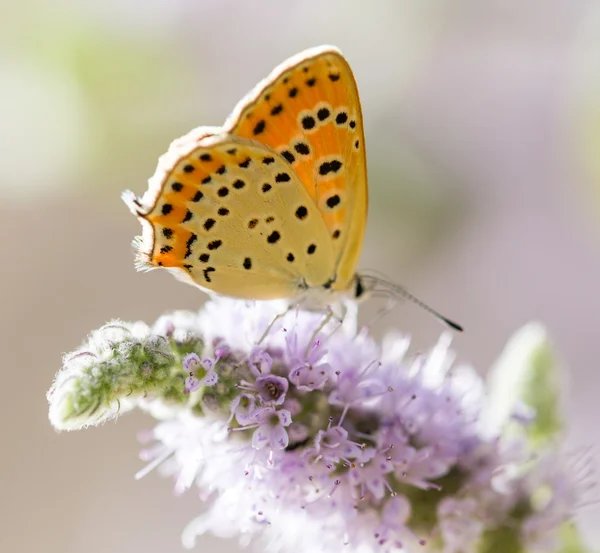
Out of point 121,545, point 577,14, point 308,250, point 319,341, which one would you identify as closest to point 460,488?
point 319,341

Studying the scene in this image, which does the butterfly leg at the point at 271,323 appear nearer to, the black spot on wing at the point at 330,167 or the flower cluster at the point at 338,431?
the flower cluster at the point at 338,431

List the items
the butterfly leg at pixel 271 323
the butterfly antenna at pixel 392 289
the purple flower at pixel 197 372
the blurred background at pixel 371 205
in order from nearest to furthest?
the purple flower at pixel 197 372, the butterfly leg at pixel 271 323, the butterfly antenna at pixel 392 289, the blurred background at pixel 371 205

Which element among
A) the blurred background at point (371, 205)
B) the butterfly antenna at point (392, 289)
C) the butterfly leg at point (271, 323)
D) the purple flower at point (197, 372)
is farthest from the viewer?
the blurred background at point (371, 205)

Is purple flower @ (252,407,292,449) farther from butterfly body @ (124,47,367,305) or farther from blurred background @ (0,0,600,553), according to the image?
blurred background @ (0,0,600,553)

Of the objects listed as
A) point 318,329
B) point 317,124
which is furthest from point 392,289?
point 317,124

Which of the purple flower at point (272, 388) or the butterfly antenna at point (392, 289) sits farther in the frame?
the butterfly antenna at point (392, 289)

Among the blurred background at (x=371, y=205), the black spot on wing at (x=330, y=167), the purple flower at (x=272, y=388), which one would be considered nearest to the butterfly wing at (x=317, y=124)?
the black spot on wing at (x=330, y=167)

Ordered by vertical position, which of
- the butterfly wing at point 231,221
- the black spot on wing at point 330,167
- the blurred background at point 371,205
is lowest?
the blurred background at point 371,205

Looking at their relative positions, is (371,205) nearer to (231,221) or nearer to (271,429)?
(231,221)
